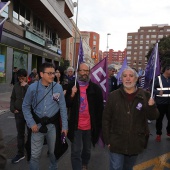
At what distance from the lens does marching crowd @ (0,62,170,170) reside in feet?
9.66

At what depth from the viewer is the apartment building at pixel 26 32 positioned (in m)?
16.2

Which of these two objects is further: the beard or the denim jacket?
the beard

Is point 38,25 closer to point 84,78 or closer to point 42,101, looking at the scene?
point 84,78

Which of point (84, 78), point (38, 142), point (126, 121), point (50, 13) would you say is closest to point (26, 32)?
point (50, 13)

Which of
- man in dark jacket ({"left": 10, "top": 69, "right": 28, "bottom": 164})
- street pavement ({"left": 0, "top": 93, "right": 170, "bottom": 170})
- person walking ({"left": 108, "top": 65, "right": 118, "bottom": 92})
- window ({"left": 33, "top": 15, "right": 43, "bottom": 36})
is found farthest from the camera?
window ({"left": 33, "top": 15, "right": 43, "bottom": 36})

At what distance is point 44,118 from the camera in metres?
3.22

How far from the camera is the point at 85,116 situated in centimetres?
362

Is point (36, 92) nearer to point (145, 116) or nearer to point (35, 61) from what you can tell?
point (145, 116)

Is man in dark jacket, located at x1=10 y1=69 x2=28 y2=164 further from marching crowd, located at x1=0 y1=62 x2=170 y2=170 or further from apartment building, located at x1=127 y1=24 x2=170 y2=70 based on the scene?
apartment building, located at x1=127 y1=24 x2=170 y2=70

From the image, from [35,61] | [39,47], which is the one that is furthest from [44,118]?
[35,61]

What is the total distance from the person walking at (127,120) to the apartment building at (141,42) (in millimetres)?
132637

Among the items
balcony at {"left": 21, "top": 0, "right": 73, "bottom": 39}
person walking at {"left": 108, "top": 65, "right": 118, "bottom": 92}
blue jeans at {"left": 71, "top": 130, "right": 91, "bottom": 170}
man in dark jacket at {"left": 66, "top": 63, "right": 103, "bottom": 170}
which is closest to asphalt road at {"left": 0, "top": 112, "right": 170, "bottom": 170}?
blue jeans at {"left": 71, "top": 130, "right": 91, "bottom": 170}

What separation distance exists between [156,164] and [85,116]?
6.05 ft

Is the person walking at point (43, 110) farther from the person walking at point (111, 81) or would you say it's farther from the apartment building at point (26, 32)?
the apartment building at point (26, 32)
